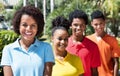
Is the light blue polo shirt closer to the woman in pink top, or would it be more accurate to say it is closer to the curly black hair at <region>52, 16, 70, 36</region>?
the curly black hair at <region>52, 16, 70, 36</region>

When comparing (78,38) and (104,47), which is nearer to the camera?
(78,38)

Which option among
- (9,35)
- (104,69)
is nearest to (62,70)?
(104,69)

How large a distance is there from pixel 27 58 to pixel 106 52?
7.47ft

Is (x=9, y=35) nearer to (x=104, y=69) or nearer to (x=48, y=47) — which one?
(x=104, y=69)

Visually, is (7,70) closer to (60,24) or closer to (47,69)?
(47,69)

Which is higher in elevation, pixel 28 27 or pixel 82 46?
pixel 28 27

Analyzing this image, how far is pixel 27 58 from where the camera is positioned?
3.30 meters

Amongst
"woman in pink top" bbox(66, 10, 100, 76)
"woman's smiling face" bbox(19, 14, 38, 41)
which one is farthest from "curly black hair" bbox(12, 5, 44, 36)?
"woman in pink top" bbox(66, 10, 100, 76)

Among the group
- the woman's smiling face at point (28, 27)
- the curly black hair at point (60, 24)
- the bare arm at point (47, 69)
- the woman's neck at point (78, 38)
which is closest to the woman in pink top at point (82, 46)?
the woman's neck at point (78, 38)

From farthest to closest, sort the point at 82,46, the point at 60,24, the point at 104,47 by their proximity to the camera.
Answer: the point at 104,47, the point at 82,46, the point at 60,24

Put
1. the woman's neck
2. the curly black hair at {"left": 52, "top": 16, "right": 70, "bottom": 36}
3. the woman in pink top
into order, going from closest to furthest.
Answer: the curly black hair at {"left": 52, "top": 16, "right": 70, "bottom": 36}
the woman in pink top
the woman's neck

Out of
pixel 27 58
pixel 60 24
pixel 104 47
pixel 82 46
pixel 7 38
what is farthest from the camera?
pixel 7 38

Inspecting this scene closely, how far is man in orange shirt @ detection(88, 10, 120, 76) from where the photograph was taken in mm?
5371

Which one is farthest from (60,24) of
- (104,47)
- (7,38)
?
(7,38)
